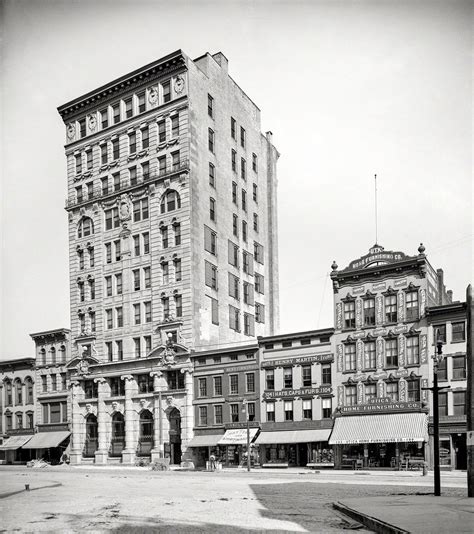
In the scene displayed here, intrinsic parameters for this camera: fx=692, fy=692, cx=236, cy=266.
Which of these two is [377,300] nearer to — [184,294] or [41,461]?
[184,294]

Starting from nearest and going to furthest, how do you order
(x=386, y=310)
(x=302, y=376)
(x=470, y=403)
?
(x=470, y=403)
(x=386, y=310)
(x=302, y=376)

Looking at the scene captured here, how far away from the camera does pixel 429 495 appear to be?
26.4 meters

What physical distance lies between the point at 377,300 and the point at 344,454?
1242 cm

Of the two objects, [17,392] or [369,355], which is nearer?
[369,355]

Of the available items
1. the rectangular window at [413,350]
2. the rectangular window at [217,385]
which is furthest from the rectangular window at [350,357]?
the rectangular window at [217,385]

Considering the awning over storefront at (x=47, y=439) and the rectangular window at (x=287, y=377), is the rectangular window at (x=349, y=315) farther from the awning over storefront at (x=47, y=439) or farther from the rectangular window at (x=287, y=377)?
the awning over storefront at (x=47, y=439)

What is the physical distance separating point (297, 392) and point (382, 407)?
7.72 meters

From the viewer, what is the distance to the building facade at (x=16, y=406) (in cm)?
7994

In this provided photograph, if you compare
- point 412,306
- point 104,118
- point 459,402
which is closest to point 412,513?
point 459,402

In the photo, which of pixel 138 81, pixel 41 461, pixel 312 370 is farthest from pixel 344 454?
pixel 138 81

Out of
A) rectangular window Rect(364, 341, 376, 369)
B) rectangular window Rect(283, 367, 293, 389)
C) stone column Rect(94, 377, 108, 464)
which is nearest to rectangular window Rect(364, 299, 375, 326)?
rectangular window Rect(364, 341, 376, 369)

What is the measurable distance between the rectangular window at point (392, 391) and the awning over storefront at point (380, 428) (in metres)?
1.34

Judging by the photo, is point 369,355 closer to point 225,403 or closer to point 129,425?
point 225,403

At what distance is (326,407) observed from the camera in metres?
56.6
